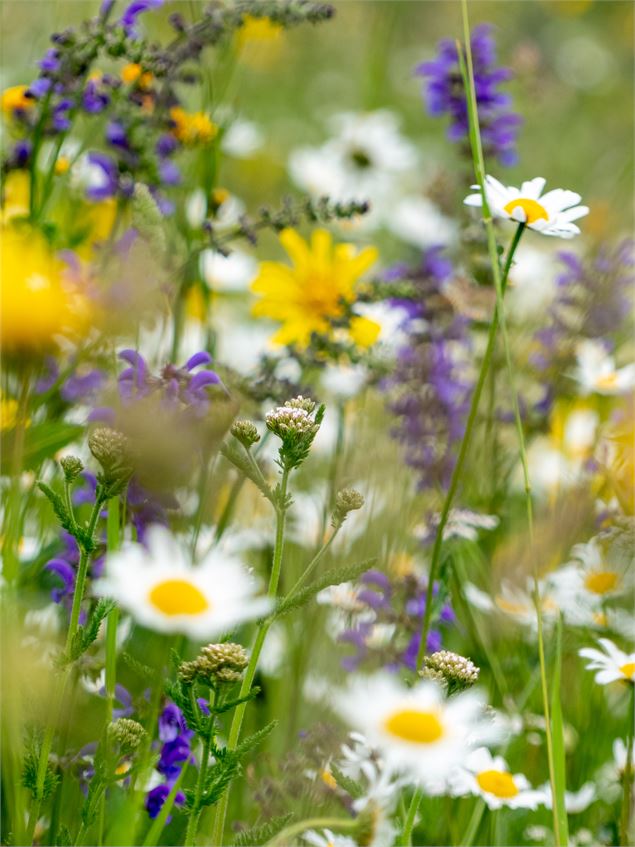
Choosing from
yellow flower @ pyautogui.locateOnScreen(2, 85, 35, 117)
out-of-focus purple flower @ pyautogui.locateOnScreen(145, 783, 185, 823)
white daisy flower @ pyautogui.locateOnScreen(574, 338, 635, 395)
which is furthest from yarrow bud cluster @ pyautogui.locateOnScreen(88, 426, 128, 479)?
white daisy flower @ pyautogui.locateOnScreen(574, 338, 635, 395)

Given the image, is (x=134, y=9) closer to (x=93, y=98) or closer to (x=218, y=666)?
(x=93, y=98)

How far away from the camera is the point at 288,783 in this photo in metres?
0.79

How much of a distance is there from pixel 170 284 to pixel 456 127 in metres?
0.49

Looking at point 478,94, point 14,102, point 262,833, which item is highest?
point 478,94

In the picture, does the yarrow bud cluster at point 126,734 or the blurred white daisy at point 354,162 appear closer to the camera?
the yarrow bud cluster at point 126,734

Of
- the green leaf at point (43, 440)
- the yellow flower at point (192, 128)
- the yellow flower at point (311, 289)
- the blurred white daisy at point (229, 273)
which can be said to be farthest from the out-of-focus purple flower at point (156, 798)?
the blurred white daisy at point (229, 273)

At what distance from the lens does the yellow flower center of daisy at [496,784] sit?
80 cm

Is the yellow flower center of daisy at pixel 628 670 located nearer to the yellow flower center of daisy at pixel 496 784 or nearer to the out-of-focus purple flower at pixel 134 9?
the yellow flower center of daisy at pixel 496 784

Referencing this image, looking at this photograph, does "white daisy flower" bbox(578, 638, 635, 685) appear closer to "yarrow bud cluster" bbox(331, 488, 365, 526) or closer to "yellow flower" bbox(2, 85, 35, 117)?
"yarrow bud cluster" bbox(331, 488, 365, 526)

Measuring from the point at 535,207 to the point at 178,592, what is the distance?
38cm

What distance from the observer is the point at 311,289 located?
1221mm

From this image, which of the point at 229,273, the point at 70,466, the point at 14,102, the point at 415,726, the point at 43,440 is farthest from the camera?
the point at 229,273

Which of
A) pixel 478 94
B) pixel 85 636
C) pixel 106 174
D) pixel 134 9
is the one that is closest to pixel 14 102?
pixel 106 174

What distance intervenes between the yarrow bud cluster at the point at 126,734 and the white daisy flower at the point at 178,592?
0.11 meters
